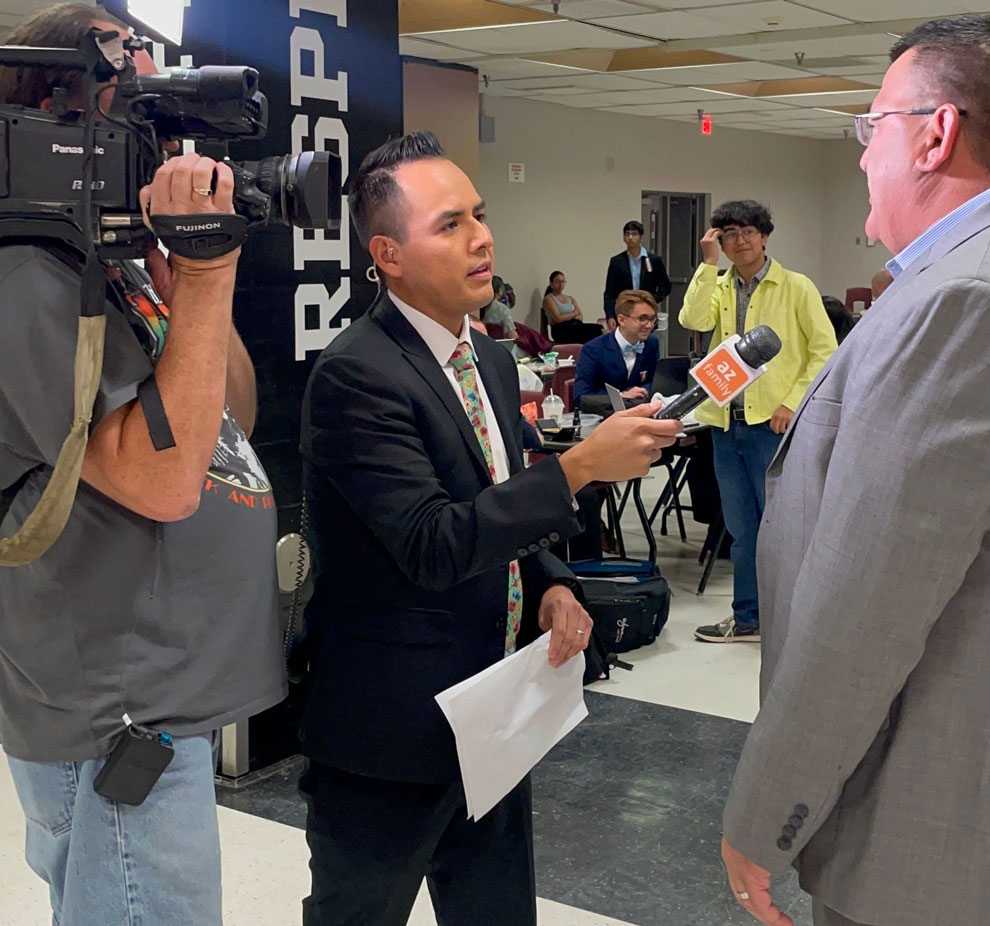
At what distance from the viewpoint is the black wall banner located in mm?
2781

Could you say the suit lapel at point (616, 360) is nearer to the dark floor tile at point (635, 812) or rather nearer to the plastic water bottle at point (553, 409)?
the plastic water bottle at point (553, 409)

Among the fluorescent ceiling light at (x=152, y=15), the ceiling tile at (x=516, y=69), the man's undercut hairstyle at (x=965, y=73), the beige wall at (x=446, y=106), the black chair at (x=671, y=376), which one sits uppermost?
the ceiling tile at (x=516, y=69)

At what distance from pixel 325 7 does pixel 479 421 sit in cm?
170

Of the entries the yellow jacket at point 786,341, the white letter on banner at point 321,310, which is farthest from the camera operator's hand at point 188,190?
the yellow jacket at point 786,341

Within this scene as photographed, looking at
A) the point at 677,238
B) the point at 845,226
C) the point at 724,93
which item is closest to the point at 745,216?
the point at 724,93

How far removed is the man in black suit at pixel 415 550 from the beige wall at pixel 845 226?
18251 millimetres

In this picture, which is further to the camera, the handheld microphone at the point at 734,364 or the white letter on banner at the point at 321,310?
the white letter on banner at the point at 321,310

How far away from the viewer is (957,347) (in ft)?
3.27

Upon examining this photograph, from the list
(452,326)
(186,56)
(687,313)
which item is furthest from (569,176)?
(452,326)

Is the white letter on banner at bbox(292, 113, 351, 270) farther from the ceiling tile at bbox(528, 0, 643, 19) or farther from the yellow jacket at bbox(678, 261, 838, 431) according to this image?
the ceiling tile at bbox(528, 0, 643, 19)

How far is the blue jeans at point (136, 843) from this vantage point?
4.15 feet

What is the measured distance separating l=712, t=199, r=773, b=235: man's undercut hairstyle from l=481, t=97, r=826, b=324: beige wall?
770 centimetres

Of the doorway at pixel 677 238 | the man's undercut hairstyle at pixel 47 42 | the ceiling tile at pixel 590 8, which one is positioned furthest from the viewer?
the doorway at pixel 677 238

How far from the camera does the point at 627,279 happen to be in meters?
12.1
